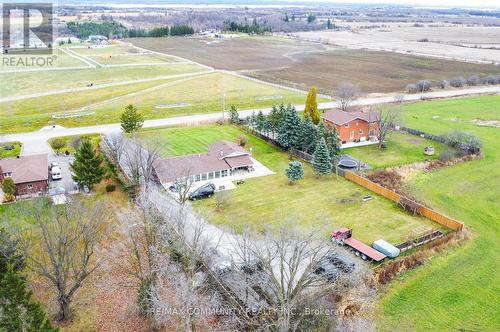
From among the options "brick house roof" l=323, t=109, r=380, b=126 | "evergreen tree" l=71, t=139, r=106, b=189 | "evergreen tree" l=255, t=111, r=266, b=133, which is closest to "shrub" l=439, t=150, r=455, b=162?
"brick house roof" l=323, t=109, r=380, b=126

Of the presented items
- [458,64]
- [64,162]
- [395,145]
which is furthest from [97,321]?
[458,64]

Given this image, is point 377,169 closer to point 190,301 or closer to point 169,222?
point 169,222

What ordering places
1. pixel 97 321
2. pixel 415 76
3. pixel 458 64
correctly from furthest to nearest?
pixel 458 64 → pixel 415 76 → pixel 97 321

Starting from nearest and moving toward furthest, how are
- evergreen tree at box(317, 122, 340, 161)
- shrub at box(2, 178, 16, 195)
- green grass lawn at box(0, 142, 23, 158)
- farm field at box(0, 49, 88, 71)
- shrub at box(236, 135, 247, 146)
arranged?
shrub at box(2, 178, 16, 195) → evergreen tree at box(317, 122, 340, 161) → green grass lawn at box(0, 142, 23, 158) → shrub at box(236, 135, 247, 146) → farm field at box(0, 49, 88, 71)

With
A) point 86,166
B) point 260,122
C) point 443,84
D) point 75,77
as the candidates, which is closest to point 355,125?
point 260,122

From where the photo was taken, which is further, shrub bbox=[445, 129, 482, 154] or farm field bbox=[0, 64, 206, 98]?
farm field bbox=[0, 64, 206, 98]

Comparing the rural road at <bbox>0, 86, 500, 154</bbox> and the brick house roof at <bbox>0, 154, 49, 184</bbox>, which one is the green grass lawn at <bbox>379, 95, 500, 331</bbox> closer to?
the rural road at <bbox>0, 86, 500, 154</bbox>

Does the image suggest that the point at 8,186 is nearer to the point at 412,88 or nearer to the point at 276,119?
the point at 276,119
